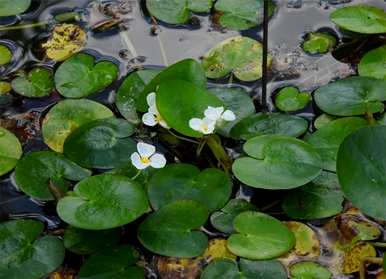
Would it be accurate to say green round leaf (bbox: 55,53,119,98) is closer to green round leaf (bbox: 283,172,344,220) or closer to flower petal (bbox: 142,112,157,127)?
flower petal (bbox: 142,112,157,127)

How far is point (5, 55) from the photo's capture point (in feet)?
5.97

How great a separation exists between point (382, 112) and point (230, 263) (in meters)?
0.52

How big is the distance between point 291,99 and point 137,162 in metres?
0.42

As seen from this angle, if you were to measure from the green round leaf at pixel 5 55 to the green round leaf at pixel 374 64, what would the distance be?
2.85 feet

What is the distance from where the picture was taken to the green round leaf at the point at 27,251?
53.9 inches

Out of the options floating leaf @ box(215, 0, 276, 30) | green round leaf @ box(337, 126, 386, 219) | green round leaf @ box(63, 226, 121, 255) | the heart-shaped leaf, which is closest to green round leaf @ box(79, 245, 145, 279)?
green round leaf @ box(63, 226, 121, 255)

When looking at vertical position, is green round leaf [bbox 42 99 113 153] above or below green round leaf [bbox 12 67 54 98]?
below

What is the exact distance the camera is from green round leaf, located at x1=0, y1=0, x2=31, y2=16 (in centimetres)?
189

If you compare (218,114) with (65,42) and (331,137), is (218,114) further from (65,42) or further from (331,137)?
(65,42)

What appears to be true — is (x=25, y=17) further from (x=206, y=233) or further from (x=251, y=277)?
(x=251, y=277)

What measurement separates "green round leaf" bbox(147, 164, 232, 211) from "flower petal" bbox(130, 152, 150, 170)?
3cm

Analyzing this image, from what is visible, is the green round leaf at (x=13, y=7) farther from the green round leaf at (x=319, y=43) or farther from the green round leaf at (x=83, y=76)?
the green round leaf at (x=319, y=43)

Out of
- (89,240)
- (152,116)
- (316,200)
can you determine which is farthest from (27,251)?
(316,200)

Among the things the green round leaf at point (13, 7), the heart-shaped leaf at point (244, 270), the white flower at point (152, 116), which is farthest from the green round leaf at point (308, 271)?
the green round leaf at point (13, 7)
